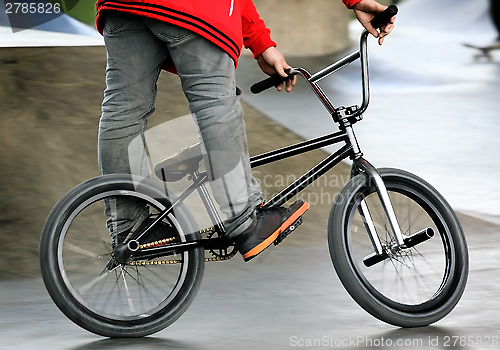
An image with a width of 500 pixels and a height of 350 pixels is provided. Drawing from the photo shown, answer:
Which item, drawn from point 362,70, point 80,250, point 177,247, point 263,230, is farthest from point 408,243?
point 80,250

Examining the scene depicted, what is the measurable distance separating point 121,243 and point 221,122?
70 centimetres

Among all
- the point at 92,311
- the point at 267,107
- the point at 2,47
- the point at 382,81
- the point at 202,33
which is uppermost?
the point at 202,33

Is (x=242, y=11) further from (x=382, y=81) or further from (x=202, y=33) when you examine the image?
(x=382, y=81)

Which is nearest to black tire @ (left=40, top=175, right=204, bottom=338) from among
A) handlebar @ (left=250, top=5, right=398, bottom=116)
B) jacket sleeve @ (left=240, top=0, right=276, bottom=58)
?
handlebar @ (left=250, top=5, right=398, bottom=116)

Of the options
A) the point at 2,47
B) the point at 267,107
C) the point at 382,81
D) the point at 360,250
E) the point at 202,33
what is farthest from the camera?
the point at 382,81

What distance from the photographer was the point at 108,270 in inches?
152

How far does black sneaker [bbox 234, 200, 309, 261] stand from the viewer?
3848 millimetres

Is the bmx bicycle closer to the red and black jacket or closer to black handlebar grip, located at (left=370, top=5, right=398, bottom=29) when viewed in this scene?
black handlebar grip, located at (left=370, top=5, right=398, bottom=29)

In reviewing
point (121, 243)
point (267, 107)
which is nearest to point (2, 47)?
point (267, 107)

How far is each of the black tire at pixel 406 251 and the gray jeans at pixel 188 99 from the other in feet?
1.42

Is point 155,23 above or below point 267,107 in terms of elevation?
above

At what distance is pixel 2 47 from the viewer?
26.5 ft

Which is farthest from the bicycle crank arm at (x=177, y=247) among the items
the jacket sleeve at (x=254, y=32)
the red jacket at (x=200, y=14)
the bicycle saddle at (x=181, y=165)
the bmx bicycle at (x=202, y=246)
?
the jacket sleeve at (x=254, y=32)

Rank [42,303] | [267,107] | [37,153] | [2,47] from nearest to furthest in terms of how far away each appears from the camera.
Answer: [42,303], [37,153], [2,47], [267,107]
